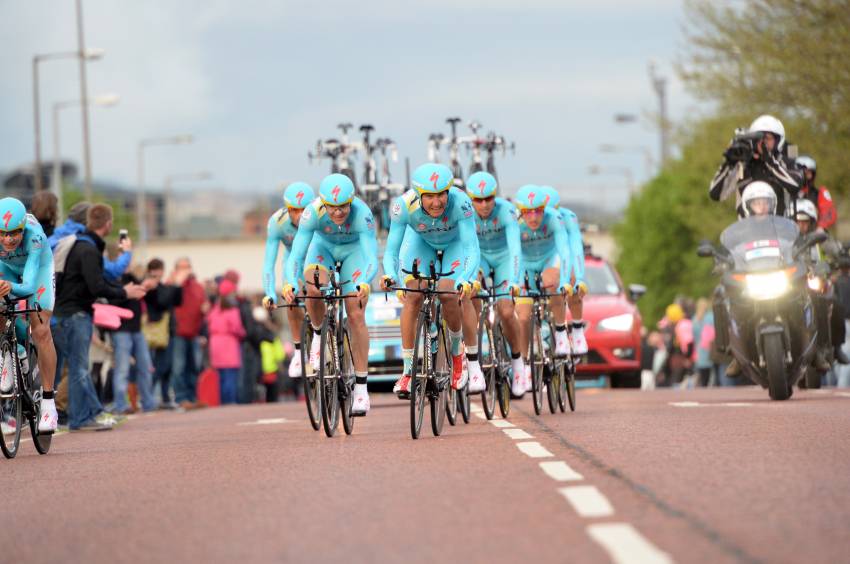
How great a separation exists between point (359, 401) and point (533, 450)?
297cm

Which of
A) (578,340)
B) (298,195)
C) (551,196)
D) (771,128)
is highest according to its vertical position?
(771,128)

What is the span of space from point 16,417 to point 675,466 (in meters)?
5.73

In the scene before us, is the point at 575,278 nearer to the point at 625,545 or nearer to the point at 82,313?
the point at 82,313

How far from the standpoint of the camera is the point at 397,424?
1705 cm

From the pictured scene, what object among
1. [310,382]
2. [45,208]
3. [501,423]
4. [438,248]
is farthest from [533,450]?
[45,208]

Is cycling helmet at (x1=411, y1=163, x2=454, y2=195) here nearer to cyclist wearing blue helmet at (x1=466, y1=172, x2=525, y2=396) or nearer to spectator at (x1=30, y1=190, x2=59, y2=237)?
cyclist wearing blue helmet at (x1=466, y1=172, x2=525, y2=396)

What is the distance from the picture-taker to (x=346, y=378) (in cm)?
1515

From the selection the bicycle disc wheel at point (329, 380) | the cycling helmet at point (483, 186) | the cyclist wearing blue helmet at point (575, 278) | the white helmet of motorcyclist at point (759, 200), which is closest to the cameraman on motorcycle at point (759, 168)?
the white helmet of motorcyclist at point (759, 200)

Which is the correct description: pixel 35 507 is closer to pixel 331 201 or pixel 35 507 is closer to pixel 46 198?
pixel 331 201

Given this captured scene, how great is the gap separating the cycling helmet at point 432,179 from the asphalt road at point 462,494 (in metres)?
1.86

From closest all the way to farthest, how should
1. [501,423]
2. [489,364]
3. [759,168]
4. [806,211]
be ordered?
1. [501,423]
2. [489,364]
3. [759,168]
4. [806,211]

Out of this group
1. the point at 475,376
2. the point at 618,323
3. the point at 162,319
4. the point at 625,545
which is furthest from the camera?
the point at 618,323

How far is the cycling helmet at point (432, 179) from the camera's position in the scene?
1440cm

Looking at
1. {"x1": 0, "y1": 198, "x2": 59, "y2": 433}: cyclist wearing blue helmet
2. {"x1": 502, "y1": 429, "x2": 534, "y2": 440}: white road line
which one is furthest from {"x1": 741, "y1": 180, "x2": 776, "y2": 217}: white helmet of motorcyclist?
{"x1": 0, "y1": 198, "x2": 59, "y2": 433}: cyclist wearing blue helmet
